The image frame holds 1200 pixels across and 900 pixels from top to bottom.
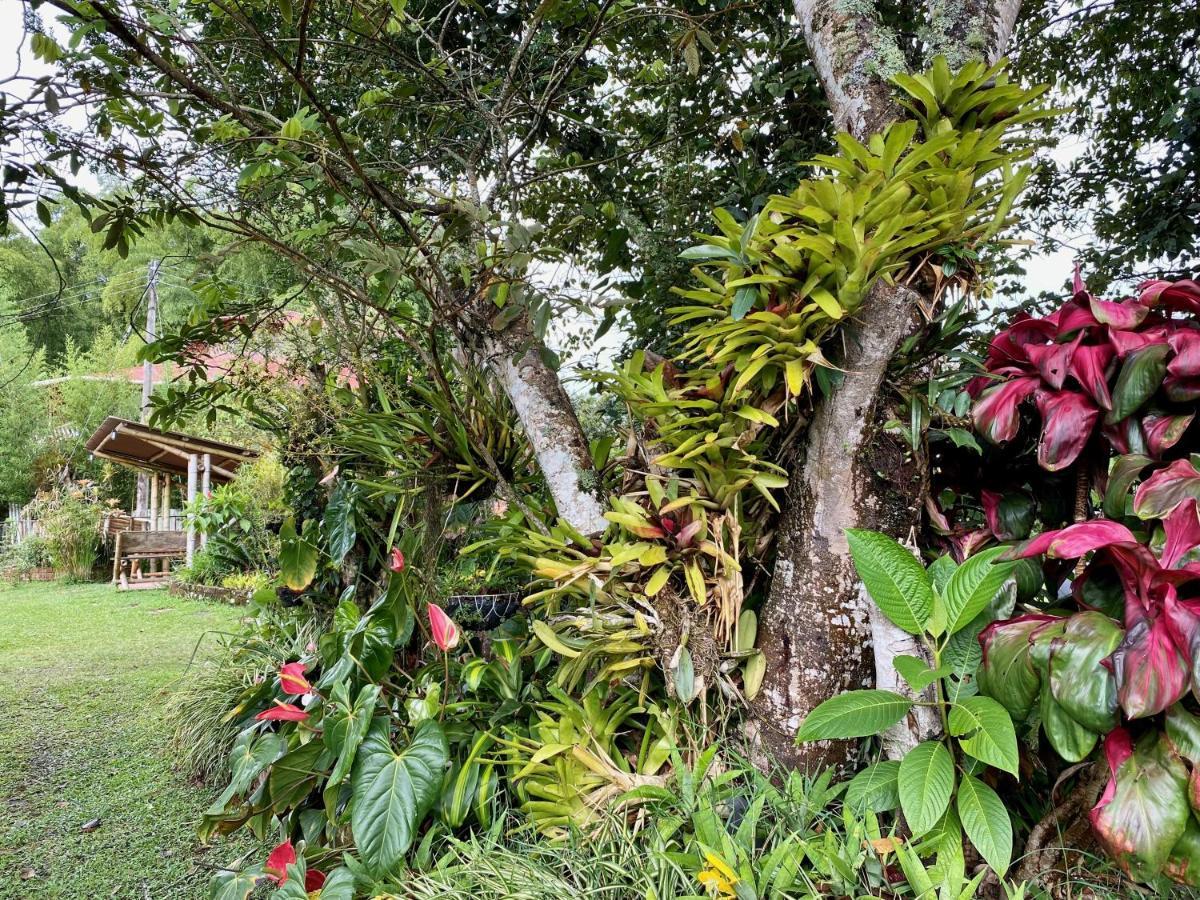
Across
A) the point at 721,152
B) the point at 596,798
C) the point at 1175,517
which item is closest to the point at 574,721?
the point at 596,798

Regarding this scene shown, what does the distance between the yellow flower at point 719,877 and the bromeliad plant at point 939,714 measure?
0.76 ft

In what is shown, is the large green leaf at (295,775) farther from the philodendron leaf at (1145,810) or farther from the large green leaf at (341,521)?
the philodendron leaf at (1145,810)

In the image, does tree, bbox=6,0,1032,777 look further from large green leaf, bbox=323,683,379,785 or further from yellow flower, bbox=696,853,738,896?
large green leaf, bbox=323,683,379,785

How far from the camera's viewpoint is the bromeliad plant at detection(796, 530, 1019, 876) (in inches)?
41.7

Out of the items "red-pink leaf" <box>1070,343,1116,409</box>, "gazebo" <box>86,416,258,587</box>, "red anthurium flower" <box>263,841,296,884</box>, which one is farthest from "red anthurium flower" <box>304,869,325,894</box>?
"gazebo" <box>86,416,258,587</box>

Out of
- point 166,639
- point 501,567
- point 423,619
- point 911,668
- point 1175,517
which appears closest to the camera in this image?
point 1175,517

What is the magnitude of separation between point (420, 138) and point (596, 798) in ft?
7.50

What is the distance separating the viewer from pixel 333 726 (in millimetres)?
1590

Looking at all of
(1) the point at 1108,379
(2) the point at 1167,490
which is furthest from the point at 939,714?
(1) the point at 1108,379

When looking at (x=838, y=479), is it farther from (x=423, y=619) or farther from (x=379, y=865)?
(x=423, y=619)

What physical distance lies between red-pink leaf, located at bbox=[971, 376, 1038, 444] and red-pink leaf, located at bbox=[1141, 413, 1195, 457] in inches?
6.8

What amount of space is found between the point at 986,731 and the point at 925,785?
125mm

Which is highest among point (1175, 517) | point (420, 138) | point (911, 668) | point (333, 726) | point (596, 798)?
point (420, 138)

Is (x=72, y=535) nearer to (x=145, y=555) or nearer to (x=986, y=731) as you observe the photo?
(x=145, y=555)
